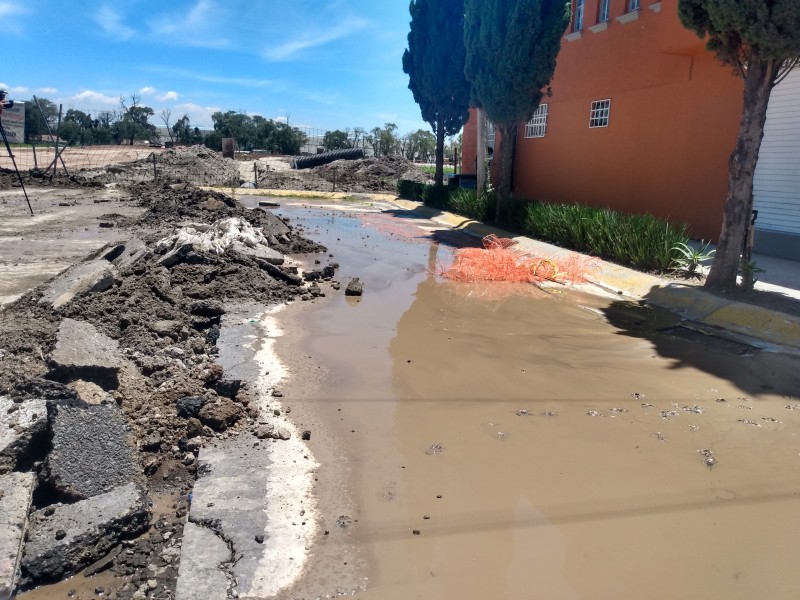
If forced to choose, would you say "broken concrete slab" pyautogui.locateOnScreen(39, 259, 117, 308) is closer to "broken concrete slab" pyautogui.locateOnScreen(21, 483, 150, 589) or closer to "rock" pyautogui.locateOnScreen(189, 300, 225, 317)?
"rock" pyautogui.locateOnScreen(189, 300, 225, 317)

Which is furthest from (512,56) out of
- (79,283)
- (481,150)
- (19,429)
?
(19,429)

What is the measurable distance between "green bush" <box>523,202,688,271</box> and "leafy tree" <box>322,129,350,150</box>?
50065mm

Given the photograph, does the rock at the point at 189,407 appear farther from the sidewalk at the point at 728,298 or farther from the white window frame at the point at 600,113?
the white window frame at the point at 600,113

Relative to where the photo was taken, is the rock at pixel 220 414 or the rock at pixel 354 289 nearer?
the rock at pixel 220 414

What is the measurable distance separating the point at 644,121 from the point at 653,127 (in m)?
0.40

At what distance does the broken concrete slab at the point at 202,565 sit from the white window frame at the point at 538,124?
18290mm

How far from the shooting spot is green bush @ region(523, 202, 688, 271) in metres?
10.7

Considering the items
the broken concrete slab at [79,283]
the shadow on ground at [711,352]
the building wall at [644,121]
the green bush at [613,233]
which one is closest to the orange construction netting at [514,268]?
the green bush at [613,233]

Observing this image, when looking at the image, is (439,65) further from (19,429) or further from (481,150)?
(19,429)

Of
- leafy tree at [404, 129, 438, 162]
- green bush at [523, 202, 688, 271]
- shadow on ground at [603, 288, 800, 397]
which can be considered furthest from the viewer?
leafy tree at [404, 129, 438, 162]

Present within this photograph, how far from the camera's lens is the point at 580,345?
23.8 ft

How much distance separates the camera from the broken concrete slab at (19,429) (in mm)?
3648

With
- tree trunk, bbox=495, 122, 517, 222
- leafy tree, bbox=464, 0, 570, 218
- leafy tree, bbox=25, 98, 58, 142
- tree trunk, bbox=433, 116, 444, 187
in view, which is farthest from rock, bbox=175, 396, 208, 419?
leafy tree, bbox=25, 98, 58, 142

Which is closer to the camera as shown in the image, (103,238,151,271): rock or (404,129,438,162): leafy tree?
(103,238,151,271): rock
